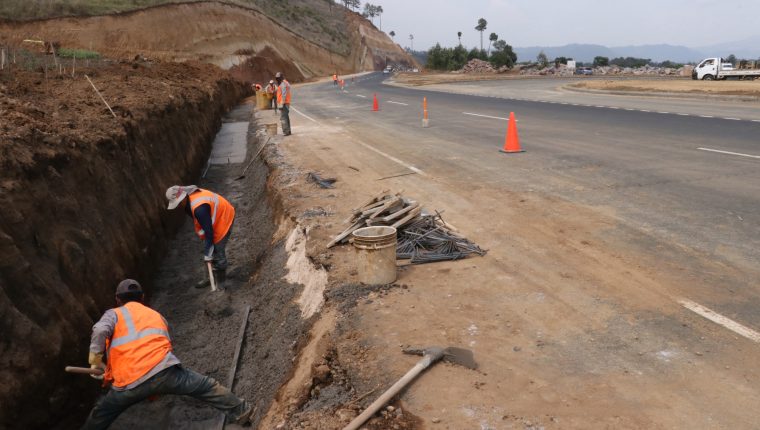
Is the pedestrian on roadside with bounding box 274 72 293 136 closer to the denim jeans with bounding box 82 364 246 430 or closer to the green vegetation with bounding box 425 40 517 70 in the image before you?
the denim jeans with bounding box 82 364 246 430

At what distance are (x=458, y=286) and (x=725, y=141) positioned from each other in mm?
9791

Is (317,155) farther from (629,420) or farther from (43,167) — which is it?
(629,420)

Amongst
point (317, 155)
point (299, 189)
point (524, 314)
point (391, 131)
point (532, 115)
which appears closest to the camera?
point (524, 314)

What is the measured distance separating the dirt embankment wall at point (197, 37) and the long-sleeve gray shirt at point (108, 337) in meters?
30.9

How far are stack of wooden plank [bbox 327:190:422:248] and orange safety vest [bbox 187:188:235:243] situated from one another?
1.93 metres

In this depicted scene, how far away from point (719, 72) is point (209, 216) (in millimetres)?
41275

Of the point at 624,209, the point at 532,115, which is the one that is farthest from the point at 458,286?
the point at 532,115

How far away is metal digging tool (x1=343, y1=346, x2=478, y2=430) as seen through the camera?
11.7 ft

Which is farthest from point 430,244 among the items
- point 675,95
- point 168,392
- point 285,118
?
point 675,95

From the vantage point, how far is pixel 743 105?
21.2m

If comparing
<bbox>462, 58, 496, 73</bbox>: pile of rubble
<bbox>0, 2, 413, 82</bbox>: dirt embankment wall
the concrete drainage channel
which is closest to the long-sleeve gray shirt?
the concrete drainage channel

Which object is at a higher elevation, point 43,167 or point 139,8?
point 139,8

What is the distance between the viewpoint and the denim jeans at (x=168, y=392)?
474cm

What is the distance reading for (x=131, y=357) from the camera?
4664 mm
